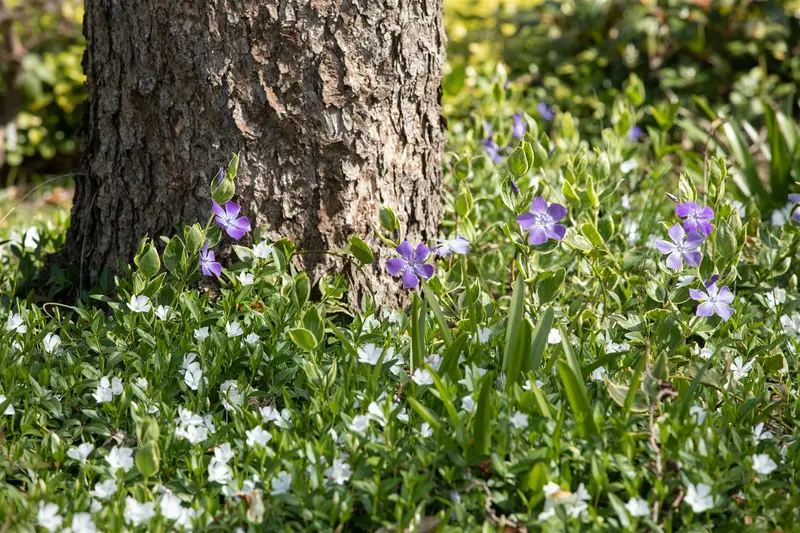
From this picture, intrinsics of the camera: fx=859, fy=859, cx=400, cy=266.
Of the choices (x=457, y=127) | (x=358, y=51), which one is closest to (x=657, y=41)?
(x=457, y=127)

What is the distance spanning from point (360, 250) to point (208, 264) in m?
0.41

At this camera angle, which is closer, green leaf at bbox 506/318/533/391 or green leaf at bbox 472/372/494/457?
green leaf at bbox 472/372/494/457

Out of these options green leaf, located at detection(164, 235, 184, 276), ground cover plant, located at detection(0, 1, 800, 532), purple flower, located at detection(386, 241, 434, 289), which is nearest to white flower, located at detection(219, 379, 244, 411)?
ground cover plant, located at detection(0, 1, 800, 532)

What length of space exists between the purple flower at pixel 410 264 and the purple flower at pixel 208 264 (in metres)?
0.47

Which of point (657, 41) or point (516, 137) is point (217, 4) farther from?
point (657, 41)

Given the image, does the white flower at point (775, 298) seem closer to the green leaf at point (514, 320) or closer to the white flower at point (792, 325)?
the white flower at point (792, 325)

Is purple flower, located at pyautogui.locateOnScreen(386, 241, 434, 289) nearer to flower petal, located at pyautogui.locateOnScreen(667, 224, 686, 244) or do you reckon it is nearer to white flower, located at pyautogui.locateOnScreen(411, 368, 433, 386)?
white flower, located at pyautogui.locateOnScreen(411, 368, 433, 386)

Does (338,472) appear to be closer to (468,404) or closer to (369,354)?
(468,404)

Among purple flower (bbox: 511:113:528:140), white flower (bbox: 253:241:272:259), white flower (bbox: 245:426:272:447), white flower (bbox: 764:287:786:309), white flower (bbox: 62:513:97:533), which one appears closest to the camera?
white flower (bbox: 62:513:97:533)

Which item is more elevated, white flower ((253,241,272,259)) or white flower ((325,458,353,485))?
white flower ((253,241,272,259))

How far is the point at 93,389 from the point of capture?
2117mm

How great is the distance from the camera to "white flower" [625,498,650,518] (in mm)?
1635

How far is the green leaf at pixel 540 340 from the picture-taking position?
2057 mm

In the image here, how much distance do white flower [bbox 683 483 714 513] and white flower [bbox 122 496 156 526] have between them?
103cm
